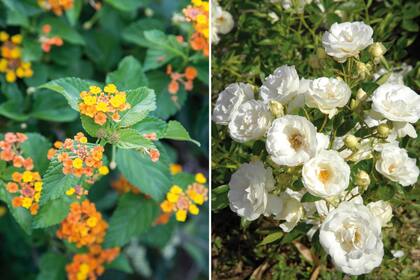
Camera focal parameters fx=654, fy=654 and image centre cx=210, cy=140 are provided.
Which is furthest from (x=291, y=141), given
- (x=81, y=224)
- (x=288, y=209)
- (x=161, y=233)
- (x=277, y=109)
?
(x=161, y=233)

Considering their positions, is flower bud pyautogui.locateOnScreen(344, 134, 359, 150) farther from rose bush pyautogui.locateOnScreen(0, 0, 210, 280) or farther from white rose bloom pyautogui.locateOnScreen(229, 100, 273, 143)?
rose bush pyautogui.locateOnScreen(0, 0, 210, 280)

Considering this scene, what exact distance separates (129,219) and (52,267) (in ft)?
0.73

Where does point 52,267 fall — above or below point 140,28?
below

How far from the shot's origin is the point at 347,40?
1.09m

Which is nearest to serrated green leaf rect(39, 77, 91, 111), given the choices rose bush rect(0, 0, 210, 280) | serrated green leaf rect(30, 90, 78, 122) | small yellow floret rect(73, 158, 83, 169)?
rose bush rect(0, 0, 210, 280)

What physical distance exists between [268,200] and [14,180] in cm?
42

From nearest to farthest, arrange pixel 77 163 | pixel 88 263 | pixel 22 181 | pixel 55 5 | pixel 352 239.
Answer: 1. pixel 77 163
2. pixel 352 239
3. pixel 22 181
4. pixel 88 263
5. pixel 55 5

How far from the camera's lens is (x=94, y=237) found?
121 cm

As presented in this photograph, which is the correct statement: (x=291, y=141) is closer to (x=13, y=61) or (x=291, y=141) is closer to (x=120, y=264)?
(x=120, y=264)

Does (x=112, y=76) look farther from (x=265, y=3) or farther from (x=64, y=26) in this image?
(x=265, y=3)

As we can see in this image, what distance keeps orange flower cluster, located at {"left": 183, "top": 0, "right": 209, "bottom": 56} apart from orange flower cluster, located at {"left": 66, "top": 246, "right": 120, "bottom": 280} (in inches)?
18.0

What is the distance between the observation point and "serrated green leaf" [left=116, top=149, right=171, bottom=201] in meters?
1.17

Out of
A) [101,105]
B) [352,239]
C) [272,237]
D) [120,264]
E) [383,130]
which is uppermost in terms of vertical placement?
[101,105]

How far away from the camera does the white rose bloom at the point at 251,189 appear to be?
41.9 inches
